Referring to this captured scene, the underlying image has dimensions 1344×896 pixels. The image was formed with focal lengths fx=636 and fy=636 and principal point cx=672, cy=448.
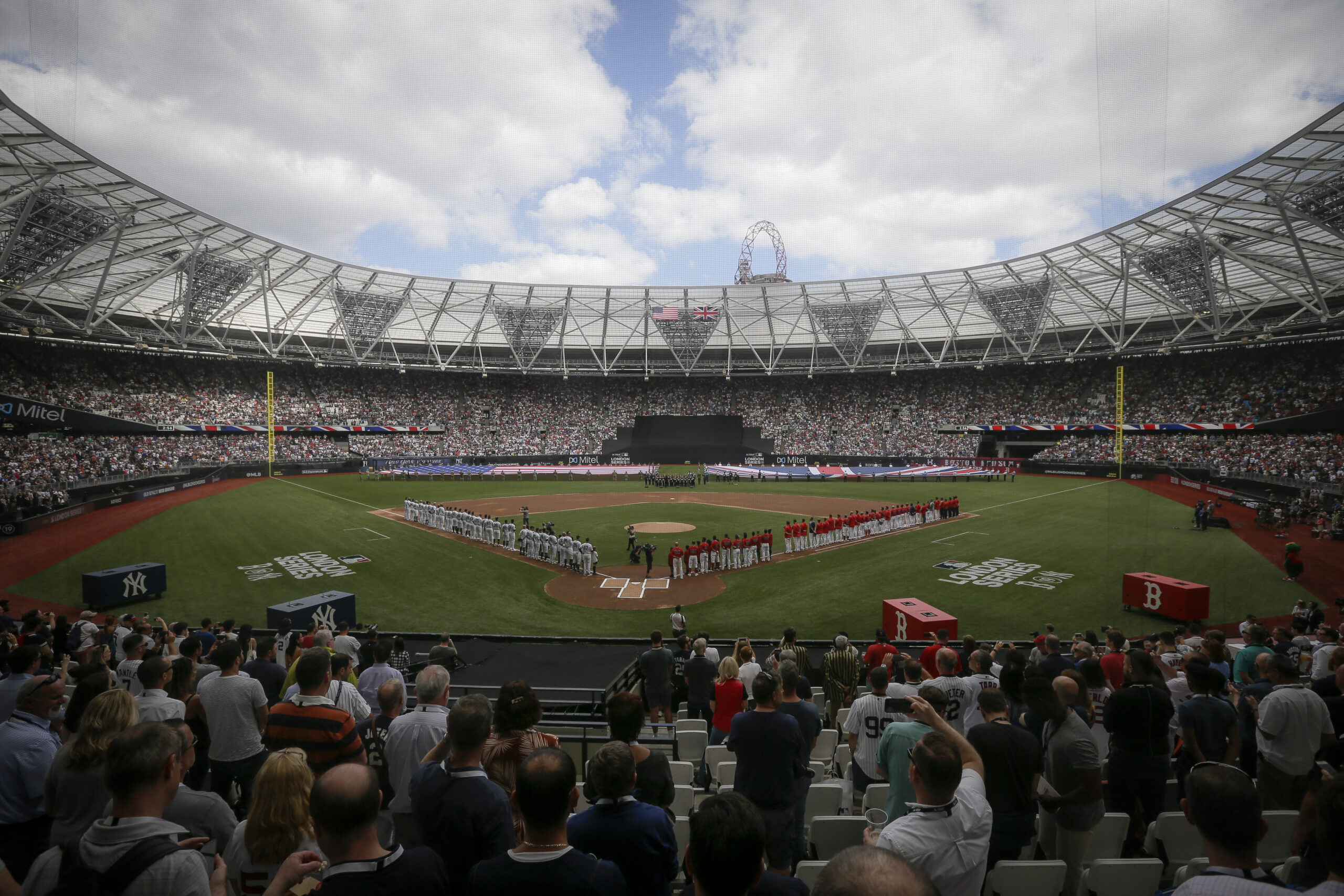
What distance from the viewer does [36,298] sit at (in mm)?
39188

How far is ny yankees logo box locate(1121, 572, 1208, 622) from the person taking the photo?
51.1ft

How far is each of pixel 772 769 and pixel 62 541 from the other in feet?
111

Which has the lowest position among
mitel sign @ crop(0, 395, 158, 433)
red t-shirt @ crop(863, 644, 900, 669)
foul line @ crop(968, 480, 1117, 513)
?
foul line @ crop(968, 480, 1117, 513)

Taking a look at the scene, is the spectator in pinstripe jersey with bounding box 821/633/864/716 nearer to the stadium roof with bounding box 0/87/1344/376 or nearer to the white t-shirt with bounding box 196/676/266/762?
the white t-shirt with bounding box 196/676/266/762

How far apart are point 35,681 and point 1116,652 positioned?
38.9ft

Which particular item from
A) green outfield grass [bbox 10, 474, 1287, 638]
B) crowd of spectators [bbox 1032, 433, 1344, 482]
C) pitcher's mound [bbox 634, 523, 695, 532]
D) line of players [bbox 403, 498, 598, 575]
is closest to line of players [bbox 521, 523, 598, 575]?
line of players [bbox 403, 498, 598, 575]

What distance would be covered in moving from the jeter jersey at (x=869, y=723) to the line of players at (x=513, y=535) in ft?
53.2

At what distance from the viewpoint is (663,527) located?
29891 millimetres

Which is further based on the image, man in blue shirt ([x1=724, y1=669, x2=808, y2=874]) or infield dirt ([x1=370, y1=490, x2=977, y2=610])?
infield dirt ([x1=370, y1=490, x2=977, y2=610])

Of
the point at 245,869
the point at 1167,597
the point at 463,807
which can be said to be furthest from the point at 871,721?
the point at 1167,597

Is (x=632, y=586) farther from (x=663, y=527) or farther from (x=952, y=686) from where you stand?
A: (x=952, y=686)

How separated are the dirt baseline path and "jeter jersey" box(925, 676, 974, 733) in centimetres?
1178

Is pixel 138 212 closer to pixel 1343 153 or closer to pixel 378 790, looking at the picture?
pixel 378 790

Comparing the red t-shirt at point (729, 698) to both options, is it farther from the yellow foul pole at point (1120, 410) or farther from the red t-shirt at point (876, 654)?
the yellow foul pole at point (1120, 410)
